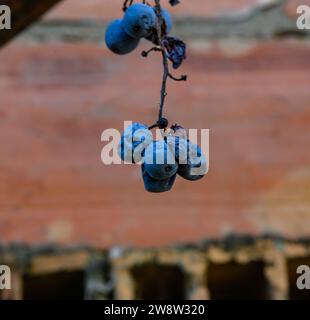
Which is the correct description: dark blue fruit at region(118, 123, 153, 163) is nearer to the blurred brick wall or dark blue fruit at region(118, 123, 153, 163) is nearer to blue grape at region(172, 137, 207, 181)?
blue grape at region(172, 137, 207, 181)

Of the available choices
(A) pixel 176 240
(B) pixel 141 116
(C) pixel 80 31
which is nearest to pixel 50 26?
(C) pixel 80 31

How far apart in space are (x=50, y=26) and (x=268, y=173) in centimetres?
38

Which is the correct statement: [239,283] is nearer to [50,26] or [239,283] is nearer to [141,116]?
[141,116]

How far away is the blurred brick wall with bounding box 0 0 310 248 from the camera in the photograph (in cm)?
155

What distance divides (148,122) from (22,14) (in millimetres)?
580

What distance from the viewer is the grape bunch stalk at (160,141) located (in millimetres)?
917

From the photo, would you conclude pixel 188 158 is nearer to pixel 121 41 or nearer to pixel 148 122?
pixel 121 41

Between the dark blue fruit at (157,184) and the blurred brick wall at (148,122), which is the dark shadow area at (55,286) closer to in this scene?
the blurred brick wall at (148,122)

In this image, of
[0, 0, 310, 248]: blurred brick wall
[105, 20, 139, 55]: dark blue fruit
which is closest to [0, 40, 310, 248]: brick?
[0, 0, 310, 248]: blurred brick wall

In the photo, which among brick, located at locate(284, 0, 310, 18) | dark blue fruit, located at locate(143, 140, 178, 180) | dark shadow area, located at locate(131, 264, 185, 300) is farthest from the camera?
brick, located at locate(284, 0, 310, 18)

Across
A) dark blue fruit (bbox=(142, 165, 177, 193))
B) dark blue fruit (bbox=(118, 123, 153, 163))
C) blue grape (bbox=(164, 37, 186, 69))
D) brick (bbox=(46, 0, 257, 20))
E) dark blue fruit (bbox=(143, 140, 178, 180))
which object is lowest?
dark blue fruit (bbox=(142, 165, 177, 193))

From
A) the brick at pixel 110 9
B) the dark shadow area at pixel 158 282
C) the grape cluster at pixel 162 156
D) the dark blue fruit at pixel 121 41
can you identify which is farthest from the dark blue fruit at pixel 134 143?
the brick at pixel 110 9

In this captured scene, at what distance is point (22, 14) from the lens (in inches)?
40.6

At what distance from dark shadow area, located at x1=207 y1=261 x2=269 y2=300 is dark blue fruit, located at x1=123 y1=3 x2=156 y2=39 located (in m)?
0.60
